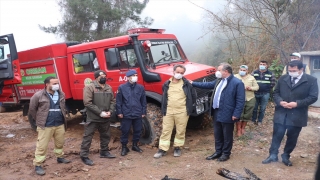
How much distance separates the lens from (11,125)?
9078 mm

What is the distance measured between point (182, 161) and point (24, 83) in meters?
5.38

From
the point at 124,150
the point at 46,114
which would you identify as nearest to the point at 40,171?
the point at 46,114

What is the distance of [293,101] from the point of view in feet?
13.5

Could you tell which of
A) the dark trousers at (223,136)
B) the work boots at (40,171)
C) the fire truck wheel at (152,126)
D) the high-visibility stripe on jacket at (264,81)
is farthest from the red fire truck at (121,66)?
the work boots at (40,171)

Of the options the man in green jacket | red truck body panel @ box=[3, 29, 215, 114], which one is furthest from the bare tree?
the man in green jacket

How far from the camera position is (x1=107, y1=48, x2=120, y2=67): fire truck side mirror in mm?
6004

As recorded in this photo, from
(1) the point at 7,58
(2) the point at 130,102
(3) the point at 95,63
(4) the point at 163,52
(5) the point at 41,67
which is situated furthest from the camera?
(5) the point at 41,67

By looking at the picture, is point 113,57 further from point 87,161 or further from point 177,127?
point 87,161

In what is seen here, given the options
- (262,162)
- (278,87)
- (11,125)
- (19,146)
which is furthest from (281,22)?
(11,125)

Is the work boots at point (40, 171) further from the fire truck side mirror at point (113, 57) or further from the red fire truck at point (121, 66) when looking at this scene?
the fire truck side mirror at point (113, 57)

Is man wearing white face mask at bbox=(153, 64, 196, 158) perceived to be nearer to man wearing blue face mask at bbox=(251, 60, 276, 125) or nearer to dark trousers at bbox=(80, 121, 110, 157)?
dark trousers at bbox=(80, 121, 110, 157)

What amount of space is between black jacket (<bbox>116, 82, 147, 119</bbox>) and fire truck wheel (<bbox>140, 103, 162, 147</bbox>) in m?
0.49

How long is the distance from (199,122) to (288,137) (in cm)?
259

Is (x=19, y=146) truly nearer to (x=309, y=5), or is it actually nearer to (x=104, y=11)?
(x=309, y=5)
